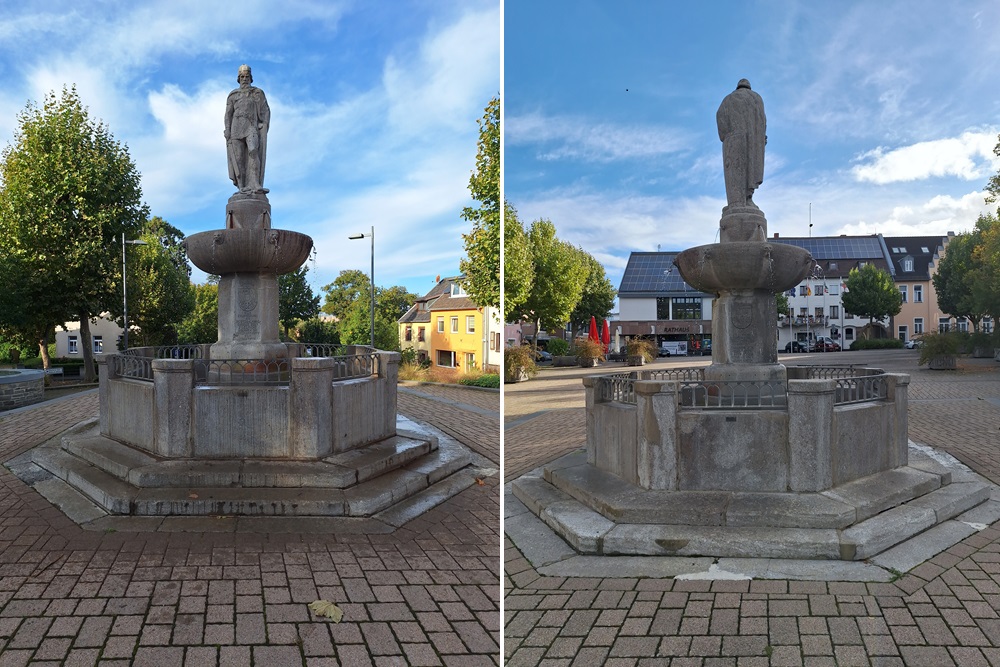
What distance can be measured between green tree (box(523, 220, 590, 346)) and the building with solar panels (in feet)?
80.6

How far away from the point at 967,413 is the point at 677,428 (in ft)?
33.5

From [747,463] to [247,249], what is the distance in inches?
262

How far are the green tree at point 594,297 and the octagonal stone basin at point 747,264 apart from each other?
4208 centimetres

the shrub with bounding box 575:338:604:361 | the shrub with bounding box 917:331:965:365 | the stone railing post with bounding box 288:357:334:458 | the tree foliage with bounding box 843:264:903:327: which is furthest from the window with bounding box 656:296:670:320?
the stone railing post with bounding box 288:357:334:458

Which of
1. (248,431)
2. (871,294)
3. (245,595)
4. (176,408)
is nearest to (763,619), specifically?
(245,595)

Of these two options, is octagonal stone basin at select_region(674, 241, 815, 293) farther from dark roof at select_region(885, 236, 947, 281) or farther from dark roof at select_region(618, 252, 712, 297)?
dark roof at select_region(885, 236, 947, 281)

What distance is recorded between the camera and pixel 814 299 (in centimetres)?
6184

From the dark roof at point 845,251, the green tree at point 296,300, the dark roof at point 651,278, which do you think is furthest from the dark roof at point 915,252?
the green tree at point 296,300

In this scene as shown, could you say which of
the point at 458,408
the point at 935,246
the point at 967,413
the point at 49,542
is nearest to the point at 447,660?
the point at 49,542

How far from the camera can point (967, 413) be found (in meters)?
12.5

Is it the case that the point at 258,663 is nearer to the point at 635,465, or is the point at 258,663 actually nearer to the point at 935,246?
the point at 635,465

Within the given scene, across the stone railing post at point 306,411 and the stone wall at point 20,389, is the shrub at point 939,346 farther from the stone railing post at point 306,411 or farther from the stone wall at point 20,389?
the stone wall at point 20,389

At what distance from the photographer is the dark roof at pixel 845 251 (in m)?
62.2

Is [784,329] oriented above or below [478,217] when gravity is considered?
below
